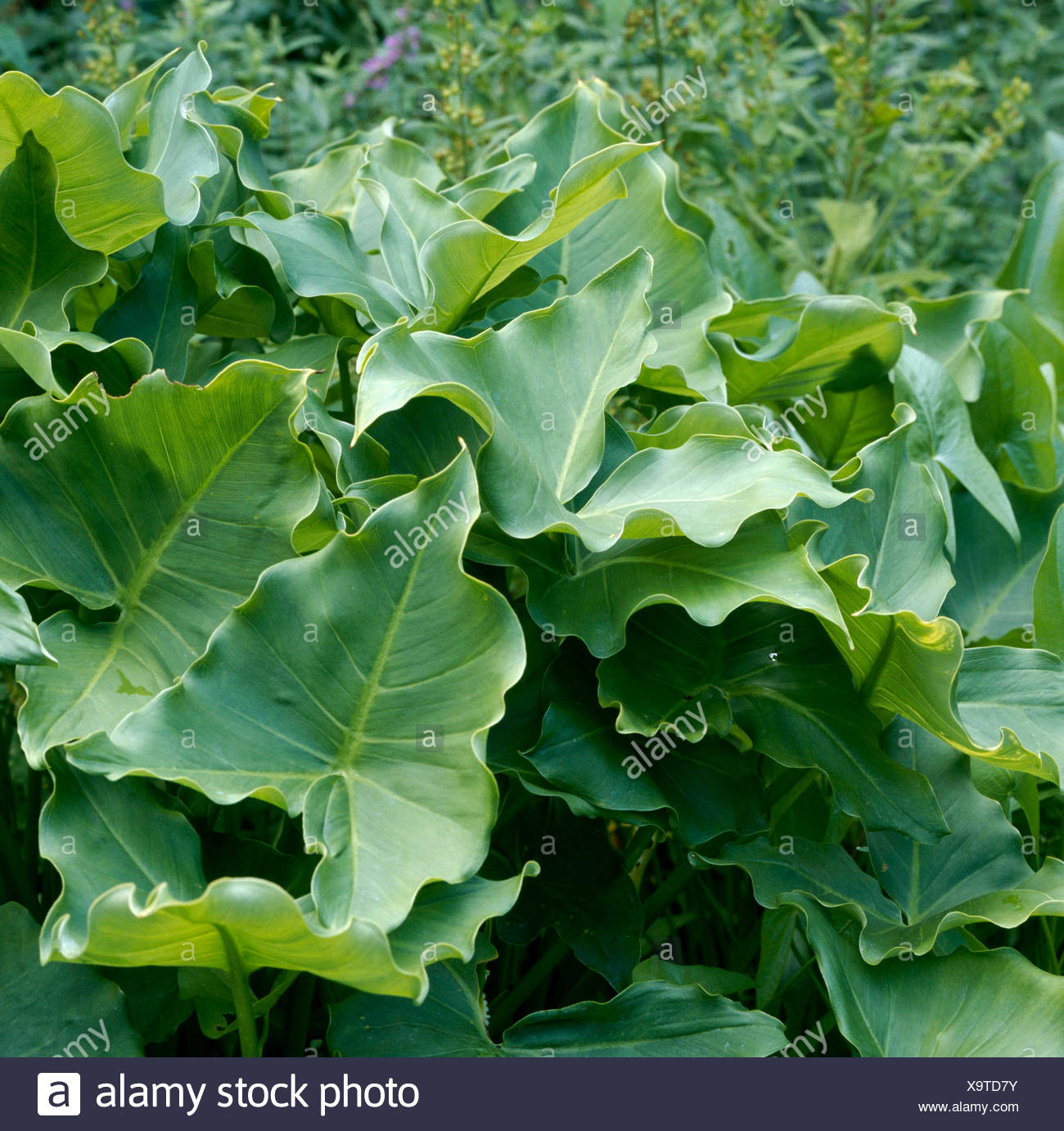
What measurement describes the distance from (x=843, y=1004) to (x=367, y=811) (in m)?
0.37

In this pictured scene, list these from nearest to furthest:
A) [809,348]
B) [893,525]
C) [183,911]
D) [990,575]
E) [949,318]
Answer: [183,911] < [893,525] < [809,348] < [990,575] < [949,318]

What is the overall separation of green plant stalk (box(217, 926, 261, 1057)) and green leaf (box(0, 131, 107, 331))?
52 centimetres

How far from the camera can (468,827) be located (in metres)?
0.69

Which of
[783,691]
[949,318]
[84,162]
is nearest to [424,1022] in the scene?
[783,691]

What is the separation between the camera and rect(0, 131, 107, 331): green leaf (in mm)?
896

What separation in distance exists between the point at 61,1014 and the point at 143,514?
1.16 feet

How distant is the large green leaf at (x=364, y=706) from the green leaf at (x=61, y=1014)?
0.23 m

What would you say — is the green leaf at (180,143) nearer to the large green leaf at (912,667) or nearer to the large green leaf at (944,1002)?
the large green leaf at (912,667)

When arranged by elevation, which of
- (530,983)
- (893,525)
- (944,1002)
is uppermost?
(893,525)

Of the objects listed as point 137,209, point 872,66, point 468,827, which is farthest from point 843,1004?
point 872,66

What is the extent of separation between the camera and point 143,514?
2.74ft

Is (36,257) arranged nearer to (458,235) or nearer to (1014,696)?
(458,235)

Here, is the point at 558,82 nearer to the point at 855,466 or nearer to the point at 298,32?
the point at 298,32
